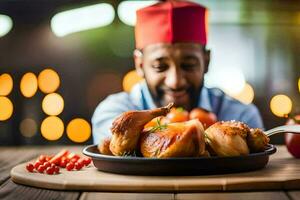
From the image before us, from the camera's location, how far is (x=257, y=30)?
203cm

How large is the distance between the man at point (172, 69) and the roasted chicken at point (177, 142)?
104 centimetres

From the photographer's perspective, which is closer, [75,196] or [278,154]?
[75,196]

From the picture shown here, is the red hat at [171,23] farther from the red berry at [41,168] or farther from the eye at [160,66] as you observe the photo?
the red berry at [41,168]

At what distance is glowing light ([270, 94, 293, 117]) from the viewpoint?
202cm

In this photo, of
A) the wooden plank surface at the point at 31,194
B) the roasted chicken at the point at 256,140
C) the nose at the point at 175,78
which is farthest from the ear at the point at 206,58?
the wooden plank surface at the point at 31,194

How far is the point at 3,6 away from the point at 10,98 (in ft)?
1.13

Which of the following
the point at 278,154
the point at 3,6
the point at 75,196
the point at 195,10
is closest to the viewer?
the point at 75,196

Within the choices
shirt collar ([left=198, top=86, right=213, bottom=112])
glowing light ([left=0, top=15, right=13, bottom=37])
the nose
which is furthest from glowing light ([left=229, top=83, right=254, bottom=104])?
glowing light ([left=0, top=15, right=13, bottom=37])

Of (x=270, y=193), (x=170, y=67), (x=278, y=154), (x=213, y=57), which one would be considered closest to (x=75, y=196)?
(x=270, y=193)

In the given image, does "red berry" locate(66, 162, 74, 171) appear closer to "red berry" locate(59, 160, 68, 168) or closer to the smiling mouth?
"red berry" locate(59, 160, 68, 168)

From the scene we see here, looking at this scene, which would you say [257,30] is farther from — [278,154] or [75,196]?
[75,196]

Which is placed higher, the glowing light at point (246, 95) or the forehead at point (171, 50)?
the forehead at point (171, 50)

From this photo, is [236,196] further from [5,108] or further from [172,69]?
[5,108]

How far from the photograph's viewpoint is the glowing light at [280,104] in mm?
2021
